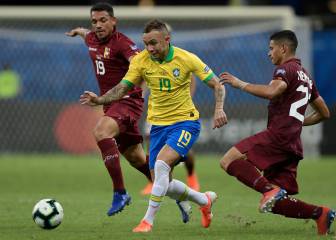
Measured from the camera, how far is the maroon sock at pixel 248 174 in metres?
8.83

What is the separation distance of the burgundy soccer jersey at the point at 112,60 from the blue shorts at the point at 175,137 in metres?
1.62

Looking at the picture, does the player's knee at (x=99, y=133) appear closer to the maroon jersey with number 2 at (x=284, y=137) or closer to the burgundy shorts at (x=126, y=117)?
the burgundy shorts at (x=126, y=117)

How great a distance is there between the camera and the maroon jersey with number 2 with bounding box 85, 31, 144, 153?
11.0 meters

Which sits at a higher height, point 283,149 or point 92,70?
point 283,149

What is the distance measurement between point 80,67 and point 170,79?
11094mm

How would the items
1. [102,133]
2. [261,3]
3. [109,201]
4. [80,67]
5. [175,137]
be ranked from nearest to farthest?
1. [175,137]
2. [102,133]
3. [109,201]
4. [80,67]
5. [261,3]

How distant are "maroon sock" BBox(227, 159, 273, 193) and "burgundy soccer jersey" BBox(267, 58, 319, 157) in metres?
0.36

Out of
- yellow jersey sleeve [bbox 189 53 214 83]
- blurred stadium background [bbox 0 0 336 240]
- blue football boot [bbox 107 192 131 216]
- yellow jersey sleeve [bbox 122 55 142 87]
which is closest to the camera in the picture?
yellow jersey sleeve [bbox 189 53 214 83]

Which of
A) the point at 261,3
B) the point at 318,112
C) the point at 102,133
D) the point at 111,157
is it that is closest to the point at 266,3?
the point at 261,3

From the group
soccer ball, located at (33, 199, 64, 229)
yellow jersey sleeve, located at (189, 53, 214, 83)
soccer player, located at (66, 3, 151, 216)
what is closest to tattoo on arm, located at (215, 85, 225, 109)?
yellow jersey sleeve, located at (189, 53, 214, 83)

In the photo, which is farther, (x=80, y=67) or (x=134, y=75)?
(x=80, y=67)

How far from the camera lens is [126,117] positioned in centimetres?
1091

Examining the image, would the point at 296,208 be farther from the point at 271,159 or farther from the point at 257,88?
the point at 257,88

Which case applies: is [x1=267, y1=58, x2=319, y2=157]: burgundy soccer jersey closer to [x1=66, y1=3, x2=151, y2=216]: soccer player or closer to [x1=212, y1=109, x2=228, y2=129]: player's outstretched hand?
[x1=212, y1=109, x2=228, y2=129]: player's outstretched hand
